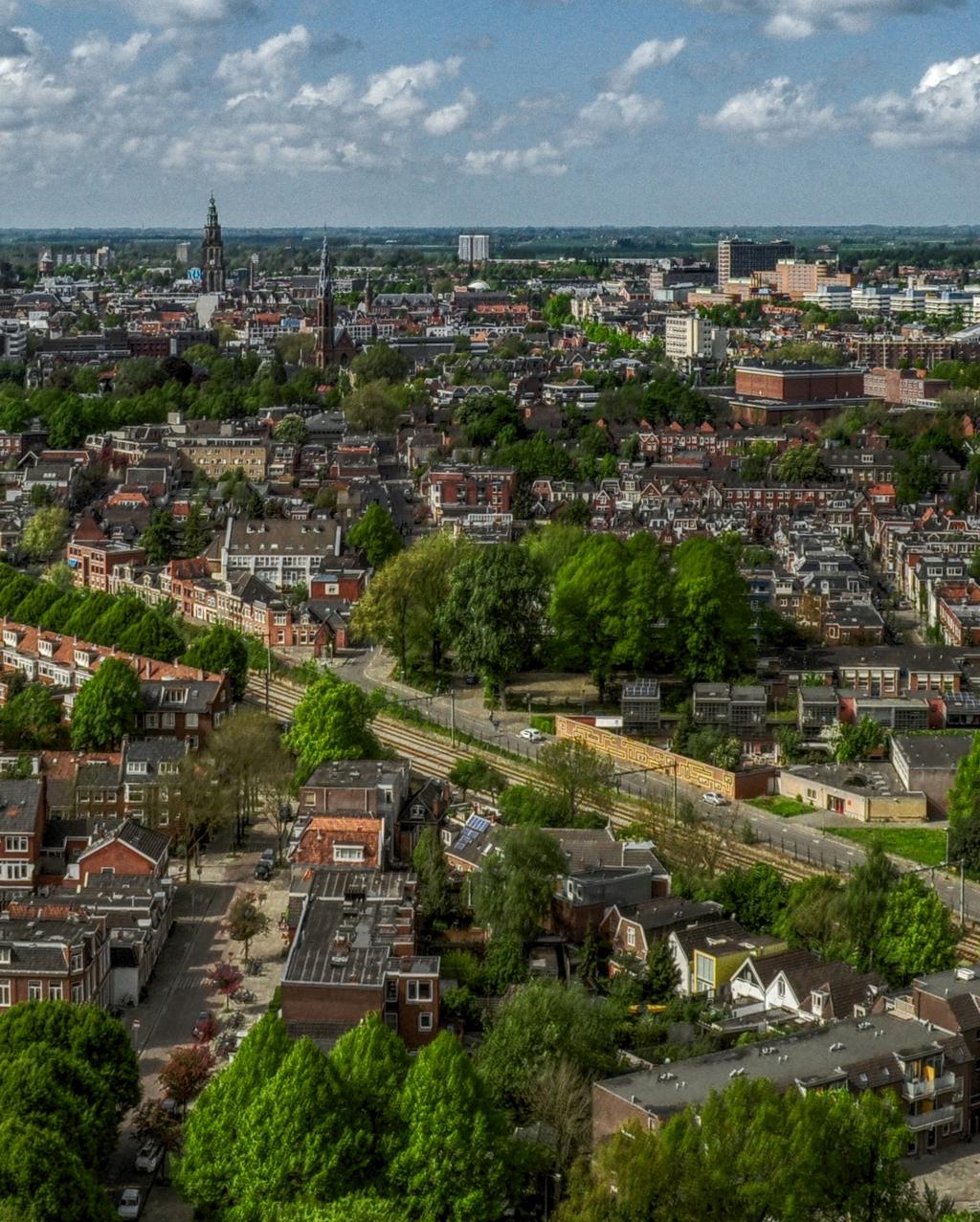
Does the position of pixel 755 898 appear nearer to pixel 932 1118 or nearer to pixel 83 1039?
pixel 932 1118

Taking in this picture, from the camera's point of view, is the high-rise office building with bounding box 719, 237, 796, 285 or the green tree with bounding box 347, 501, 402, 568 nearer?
the green tree with bounding box 347, 501, 402, 568

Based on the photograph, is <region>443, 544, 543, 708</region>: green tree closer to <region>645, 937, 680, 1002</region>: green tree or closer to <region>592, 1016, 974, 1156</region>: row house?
<region>645, 937, 680, 1002</region>: green tree

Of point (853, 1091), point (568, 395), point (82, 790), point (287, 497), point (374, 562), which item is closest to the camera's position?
point (853, 1091)

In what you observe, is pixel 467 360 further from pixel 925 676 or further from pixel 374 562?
pixel 925 676

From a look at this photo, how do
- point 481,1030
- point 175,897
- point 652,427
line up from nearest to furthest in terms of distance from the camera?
1. point 481,1030
2. point 175,897
3. point 652,427

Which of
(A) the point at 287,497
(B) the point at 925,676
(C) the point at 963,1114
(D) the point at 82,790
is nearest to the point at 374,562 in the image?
(A) the point at 287,497

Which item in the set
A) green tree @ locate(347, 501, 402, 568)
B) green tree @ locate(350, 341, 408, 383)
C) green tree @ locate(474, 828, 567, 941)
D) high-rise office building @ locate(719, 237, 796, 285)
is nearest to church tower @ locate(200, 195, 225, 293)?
high-rise office building @ locate(719, 237, 796, 285)
